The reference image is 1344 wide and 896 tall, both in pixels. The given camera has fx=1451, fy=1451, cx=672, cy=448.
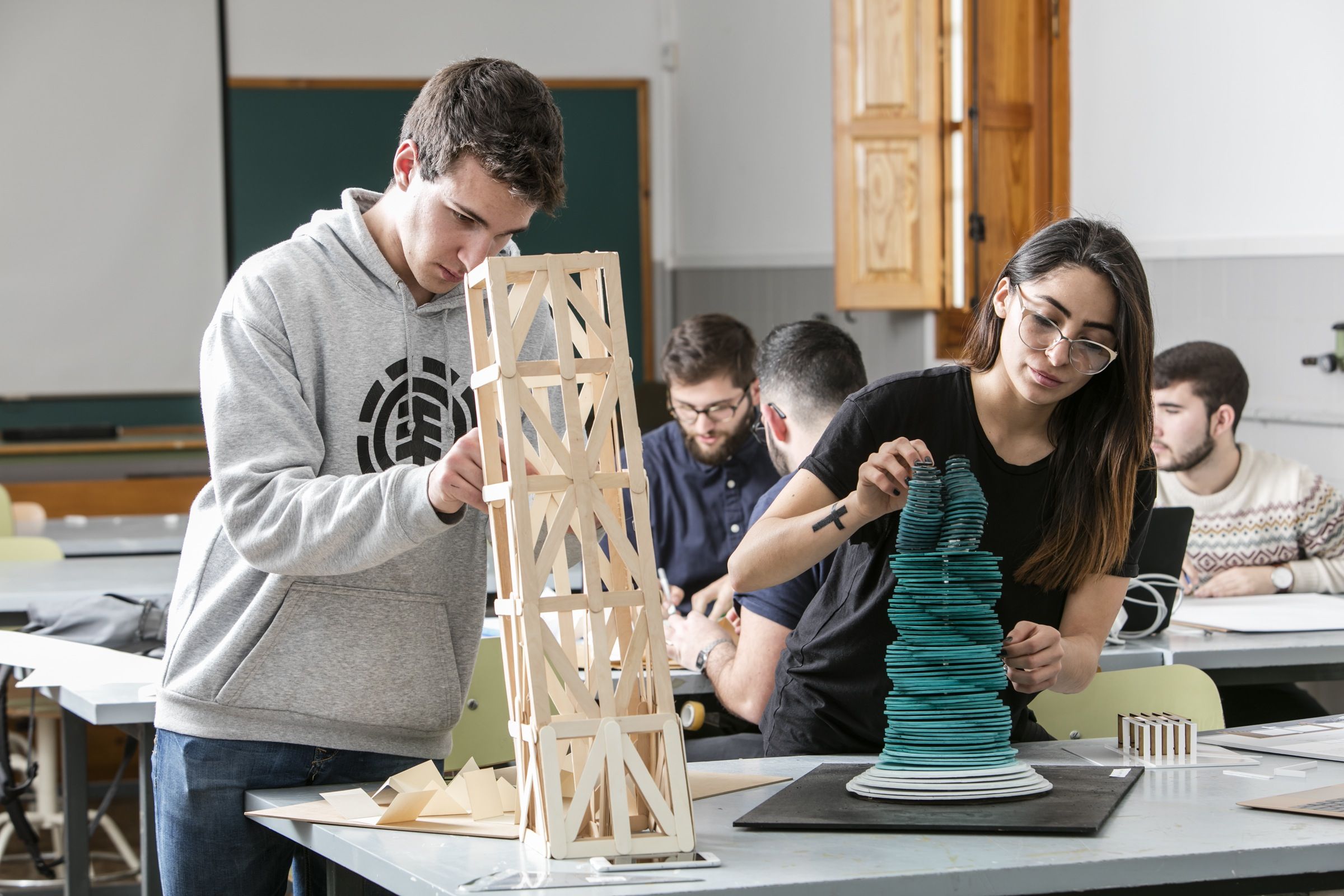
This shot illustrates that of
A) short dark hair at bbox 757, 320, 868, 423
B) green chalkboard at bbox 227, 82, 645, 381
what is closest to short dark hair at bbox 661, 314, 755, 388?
short dark hair at bbox 757, 320, 868, 423

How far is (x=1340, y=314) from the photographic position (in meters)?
4.11

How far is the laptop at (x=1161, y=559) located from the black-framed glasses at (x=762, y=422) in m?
0.74

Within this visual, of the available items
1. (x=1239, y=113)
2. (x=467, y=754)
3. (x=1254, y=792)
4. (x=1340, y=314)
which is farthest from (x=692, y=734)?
(x=1239, y=113)

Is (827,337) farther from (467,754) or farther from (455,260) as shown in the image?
(455,260)

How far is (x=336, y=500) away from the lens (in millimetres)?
1414

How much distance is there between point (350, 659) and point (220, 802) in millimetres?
209

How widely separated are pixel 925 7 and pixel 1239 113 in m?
1.41

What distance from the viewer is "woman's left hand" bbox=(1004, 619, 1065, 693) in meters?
1.64

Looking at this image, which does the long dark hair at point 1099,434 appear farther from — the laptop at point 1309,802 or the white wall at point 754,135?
the white wall at point 754,135

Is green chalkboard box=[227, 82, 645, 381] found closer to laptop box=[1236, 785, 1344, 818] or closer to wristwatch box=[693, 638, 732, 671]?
wristwatch box=[693, 638, 732, 671]

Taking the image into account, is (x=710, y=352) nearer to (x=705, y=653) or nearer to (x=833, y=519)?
(x=705, y=653)

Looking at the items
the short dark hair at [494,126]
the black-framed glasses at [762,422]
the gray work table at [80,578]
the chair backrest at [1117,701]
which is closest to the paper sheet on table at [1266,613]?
the chair backrest at [1117,701]

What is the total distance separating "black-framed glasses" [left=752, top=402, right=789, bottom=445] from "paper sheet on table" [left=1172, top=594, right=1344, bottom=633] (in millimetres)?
907

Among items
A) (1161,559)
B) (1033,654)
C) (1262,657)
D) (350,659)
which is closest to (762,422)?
(1161,559)
